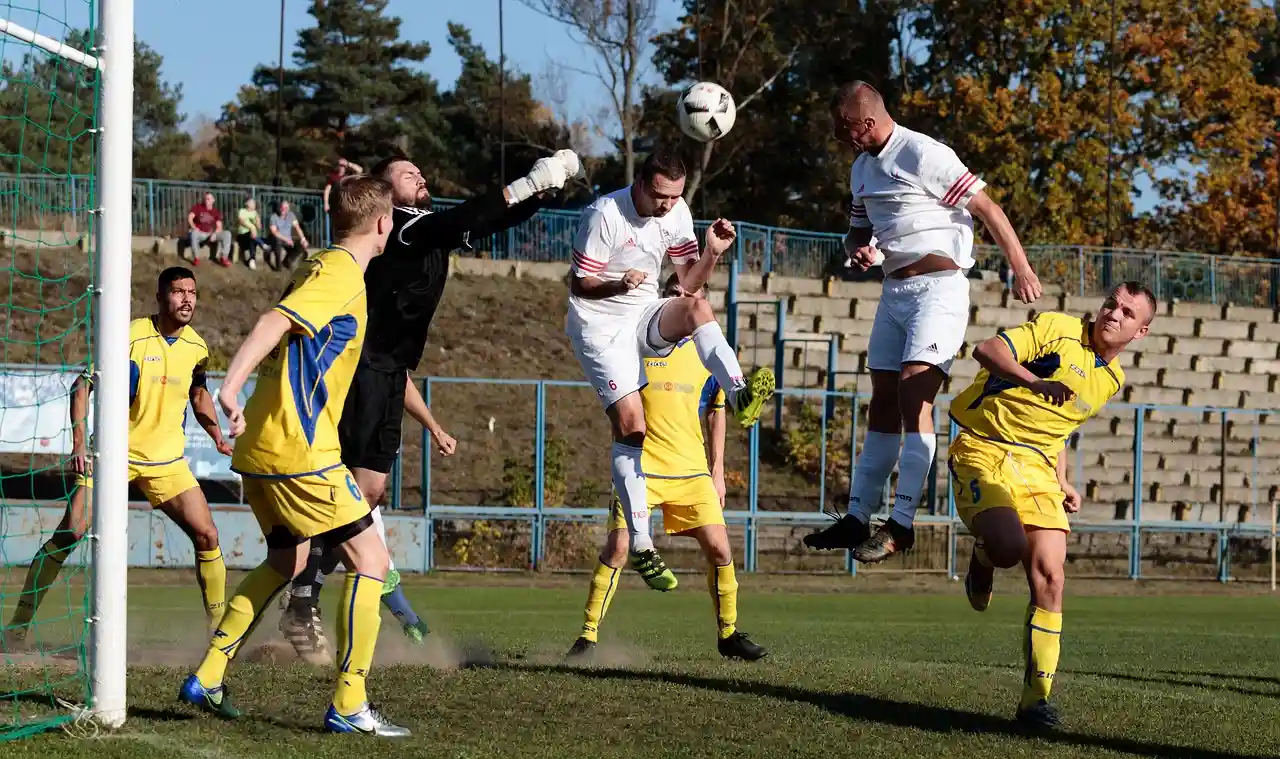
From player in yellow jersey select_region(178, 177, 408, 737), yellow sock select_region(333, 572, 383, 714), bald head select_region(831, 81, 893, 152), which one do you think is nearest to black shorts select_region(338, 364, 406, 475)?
player in yellow jersey select_region(178, 177, 408, 737)

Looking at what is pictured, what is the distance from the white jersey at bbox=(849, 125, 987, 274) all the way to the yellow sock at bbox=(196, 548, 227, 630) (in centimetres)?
441

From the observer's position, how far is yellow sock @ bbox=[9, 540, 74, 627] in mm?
8555

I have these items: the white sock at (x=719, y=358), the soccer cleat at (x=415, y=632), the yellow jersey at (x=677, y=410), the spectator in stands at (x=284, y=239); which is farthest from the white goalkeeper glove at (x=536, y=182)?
the spectator in stands at (x=284, y=239)

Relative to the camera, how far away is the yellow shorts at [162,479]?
369 inches

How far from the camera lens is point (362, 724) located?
6246 millimetres

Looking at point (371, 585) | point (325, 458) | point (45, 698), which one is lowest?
point (45, 698)

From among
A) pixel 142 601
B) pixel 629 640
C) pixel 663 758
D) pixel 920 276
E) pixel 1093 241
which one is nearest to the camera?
pixel 663 758

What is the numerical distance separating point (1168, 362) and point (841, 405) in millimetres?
8543

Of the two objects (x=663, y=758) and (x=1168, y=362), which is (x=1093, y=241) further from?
(x=663, y=758)

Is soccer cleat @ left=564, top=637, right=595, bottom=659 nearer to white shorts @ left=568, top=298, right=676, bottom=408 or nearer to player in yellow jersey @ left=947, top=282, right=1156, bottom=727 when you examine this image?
white shorts @ left=568, top=298, right=676, bottom=408

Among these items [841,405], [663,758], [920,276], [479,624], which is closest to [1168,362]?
[841,405]

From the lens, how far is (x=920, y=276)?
7777 millimetres

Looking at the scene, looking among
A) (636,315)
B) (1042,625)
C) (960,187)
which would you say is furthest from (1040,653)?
(636,315)

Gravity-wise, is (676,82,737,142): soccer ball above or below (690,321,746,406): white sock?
above
